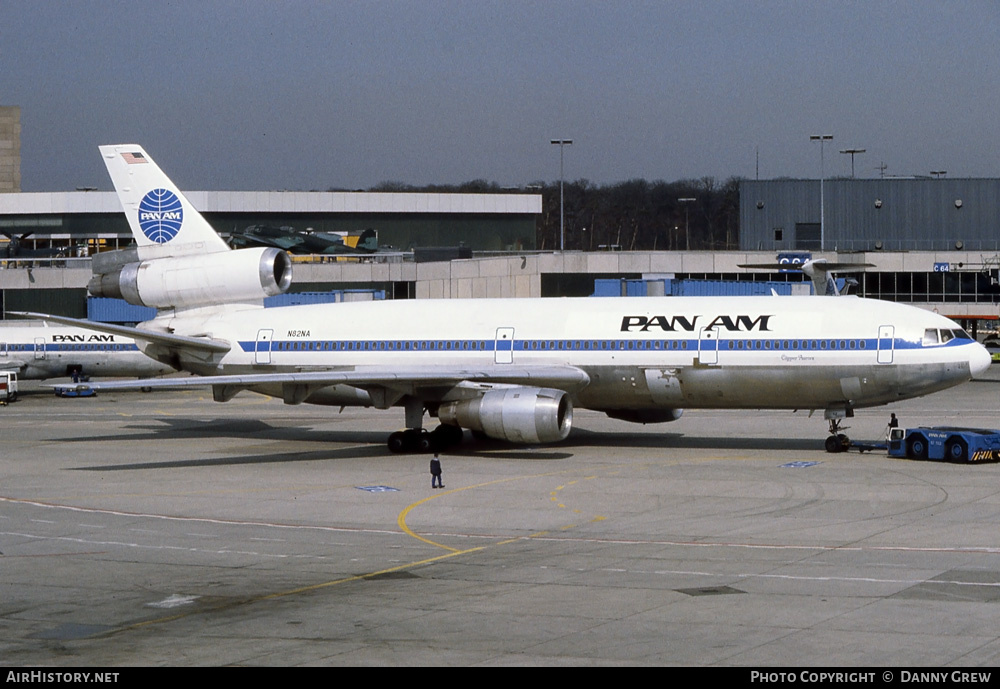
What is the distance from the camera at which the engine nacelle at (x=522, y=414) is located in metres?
40.9

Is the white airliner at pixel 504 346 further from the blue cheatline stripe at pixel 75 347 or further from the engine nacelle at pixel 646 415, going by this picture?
the blue cheatline stripe at pixel 75 347

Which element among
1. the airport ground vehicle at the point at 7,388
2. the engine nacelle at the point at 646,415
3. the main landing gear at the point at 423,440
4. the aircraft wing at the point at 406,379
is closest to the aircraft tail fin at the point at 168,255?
the aircraft wing at the point at 406,379

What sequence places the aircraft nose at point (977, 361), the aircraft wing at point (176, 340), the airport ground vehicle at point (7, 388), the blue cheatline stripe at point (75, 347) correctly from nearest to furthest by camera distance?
the aircraft nose at point (977, 361), the aircraft wing at point (176, 340), the airport ground vehicle at point (7, 388), the blue cheatline stripe at point (75, 347)

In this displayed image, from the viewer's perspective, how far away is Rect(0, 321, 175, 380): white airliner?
79562 millimetres

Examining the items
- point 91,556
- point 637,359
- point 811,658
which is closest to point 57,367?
point 637,359

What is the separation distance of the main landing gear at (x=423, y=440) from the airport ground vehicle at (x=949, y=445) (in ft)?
51.3

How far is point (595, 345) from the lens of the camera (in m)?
44.5

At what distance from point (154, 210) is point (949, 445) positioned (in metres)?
32.0

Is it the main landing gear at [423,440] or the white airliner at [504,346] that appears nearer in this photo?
the white airliner at [504,346]

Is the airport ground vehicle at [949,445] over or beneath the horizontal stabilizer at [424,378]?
beneath

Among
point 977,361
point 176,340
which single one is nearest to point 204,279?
point 176,340

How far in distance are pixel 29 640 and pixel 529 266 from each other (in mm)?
77857

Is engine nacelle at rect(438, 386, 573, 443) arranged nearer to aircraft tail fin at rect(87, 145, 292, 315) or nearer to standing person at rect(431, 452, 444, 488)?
standing person at rect(431, 452, 444, 488)
